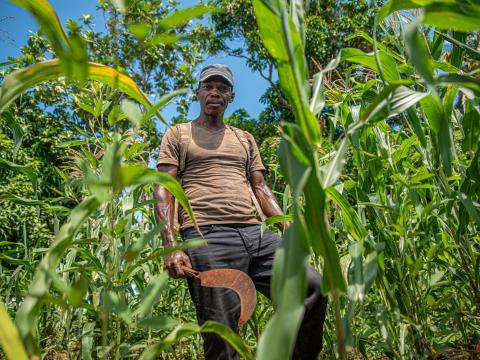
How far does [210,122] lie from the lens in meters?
2.20

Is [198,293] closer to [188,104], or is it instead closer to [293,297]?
[293,297]

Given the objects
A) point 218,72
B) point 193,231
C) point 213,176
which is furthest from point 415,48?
point 218,72

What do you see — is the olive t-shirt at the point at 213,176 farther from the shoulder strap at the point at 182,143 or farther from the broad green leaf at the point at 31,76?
the broad green leaf at the point at 31,76

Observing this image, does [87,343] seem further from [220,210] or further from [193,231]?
[220,210]

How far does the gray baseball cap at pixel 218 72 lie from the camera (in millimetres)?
2198

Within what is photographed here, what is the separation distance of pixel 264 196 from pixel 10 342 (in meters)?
1.71

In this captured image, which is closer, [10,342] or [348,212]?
[10,342]

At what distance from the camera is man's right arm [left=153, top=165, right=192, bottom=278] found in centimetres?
162

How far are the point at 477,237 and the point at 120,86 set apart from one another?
110 cm

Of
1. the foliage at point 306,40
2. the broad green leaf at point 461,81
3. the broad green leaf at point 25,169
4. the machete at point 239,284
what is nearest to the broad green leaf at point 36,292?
the broad green leaf at point 25,169

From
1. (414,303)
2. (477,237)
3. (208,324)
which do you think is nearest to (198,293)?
(414,303)

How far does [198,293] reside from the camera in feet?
5.48

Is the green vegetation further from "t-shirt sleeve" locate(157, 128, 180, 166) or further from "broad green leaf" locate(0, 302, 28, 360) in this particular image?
"t-shirt sleeve" locate(157, 128, 180, 166)

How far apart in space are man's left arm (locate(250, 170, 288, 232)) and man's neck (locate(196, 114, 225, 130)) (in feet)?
0.97
